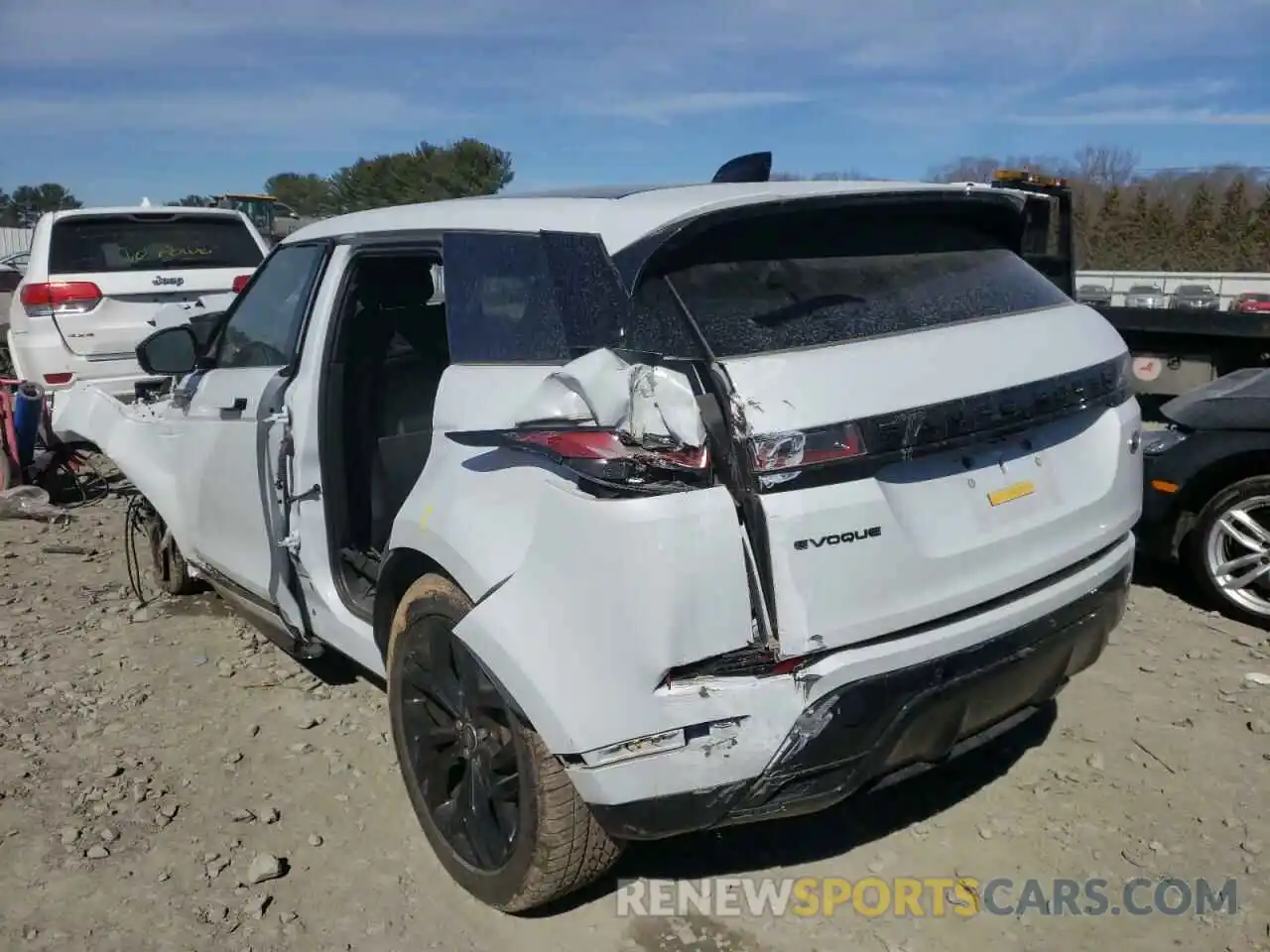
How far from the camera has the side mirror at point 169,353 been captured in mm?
4152

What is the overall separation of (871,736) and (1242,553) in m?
3.31

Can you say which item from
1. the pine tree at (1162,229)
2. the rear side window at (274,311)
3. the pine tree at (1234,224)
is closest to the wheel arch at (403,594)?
the rear side window at (274,311)

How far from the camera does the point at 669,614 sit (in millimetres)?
2109

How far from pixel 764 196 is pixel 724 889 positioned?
184 cm

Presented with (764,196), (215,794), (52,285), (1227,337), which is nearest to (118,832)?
(215,794)

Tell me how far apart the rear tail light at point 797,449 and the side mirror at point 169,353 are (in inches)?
114

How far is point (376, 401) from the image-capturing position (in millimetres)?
3766

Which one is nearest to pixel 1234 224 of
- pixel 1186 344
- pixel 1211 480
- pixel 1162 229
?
pixel 1162 229

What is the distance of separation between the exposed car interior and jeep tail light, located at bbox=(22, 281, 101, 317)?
510 cm

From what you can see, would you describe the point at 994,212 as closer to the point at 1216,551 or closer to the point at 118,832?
the point at 1216,551

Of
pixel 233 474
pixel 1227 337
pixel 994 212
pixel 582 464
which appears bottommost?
pixel 1227 337

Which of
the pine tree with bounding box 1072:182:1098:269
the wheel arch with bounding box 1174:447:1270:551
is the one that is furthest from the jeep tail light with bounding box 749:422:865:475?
the pine tree with bounding box 1072:182:1098:269

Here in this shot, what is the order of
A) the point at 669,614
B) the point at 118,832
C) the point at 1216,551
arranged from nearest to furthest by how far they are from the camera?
the point at 669,614 → the point at 118,832 → the point at 1216,551

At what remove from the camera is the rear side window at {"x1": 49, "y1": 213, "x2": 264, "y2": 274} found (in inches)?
315
